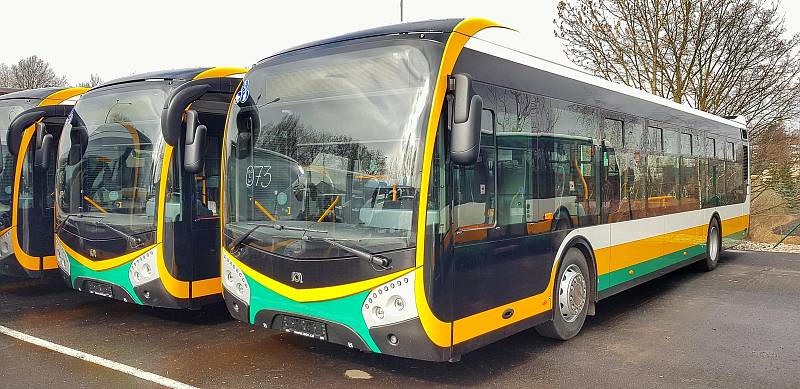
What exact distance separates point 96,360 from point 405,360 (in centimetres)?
283

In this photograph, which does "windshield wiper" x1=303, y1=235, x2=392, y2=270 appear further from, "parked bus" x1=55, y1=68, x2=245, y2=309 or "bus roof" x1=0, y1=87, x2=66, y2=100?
"bus roof" x1=0, y1=87, x2=66, y2=100

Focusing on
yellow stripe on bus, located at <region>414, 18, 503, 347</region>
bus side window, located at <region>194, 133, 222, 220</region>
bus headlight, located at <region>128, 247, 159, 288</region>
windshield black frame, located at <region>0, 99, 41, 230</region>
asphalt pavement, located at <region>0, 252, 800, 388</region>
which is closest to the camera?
yellow stripe on bus, located at <region>414, 18, 503, 347</region>

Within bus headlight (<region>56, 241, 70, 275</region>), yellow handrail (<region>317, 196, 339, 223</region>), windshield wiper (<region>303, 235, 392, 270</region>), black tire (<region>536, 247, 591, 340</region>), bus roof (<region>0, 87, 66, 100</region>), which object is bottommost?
black tire (<region>536, 247, 591, 340</region>)

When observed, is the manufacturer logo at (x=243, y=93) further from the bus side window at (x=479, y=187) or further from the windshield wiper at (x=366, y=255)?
the bus side window at (x=479, y=187)

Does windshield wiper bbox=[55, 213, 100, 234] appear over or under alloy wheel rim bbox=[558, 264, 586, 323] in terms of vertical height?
over

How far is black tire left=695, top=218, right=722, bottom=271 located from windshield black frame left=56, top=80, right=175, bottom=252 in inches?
364

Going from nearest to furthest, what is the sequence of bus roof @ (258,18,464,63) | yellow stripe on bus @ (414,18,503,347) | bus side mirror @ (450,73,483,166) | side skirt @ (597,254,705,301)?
bus side mirror @ (450,73,483,166), yellow stripe on bus @ (414,18,503,347), bus roof @ (258,18,464,63), side skirt @ (597,254,705,301)

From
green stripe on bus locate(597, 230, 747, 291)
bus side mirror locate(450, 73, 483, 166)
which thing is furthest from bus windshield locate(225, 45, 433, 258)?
green stripe on bus locate(597, 230, 747, 291)

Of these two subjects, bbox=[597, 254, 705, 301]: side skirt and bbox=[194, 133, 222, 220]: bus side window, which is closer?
bbox=[194, 133, 222, 220]: bus side window

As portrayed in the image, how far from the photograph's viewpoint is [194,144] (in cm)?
626

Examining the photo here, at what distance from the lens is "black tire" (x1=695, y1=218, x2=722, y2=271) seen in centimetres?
1162

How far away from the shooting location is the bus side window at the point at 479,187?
492 cm

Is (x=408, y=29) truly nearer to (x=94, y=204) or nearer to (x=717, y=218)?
(x=94, y=204)

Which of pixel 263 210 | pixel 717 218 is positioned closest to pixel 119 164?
pixel 263 210
